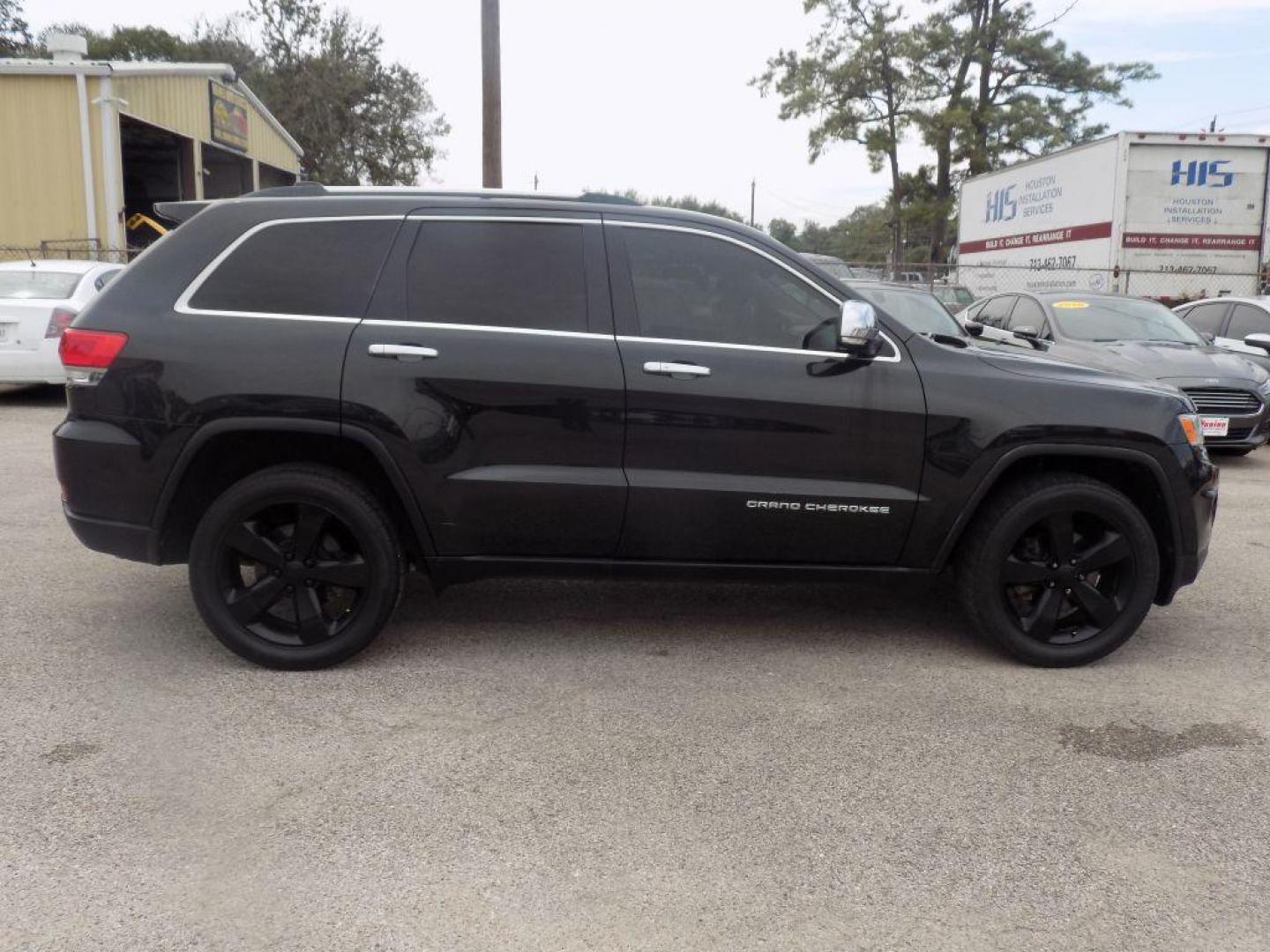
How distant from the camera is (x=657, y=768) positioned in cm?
352

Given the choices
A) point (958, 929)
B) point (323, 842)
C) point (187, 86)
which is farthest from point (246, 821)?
point (187, 86)

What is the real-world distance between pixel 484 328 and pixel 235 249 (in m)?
1.05

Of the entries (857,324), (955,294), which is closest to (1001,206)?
(955,294)

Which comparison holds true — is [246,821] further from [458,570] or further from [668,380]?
[668,380]

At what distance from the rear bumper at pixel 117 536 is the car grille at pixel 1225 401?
8.71 m

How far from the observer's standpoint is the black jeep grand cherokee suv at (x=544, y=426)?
13.6 feet

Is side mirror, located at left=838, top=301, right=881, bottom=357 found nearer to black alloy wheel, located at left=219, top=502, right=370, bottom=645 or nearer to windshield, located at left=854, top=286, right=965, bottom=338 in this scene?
black alloy wheel, located at left=219, top=502, right=370, bottom=645

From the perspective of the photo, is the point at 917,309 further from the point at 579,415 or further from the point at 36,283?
the point at 36,283

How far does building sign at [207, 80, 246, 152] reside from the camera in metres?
26.7

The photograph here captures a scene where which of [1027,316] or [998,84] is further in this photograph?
[998,84]

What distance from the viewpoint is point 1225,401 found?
960cm

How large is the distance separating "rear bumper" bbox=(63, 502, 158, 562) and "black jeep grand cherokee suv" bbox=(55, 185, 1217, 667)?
0.04 feet

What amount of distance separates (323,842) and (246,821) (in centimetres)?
28

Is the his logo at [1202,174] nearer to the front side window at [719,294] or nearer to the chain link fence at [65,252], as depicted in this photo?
A: the front side window at [719,294]
